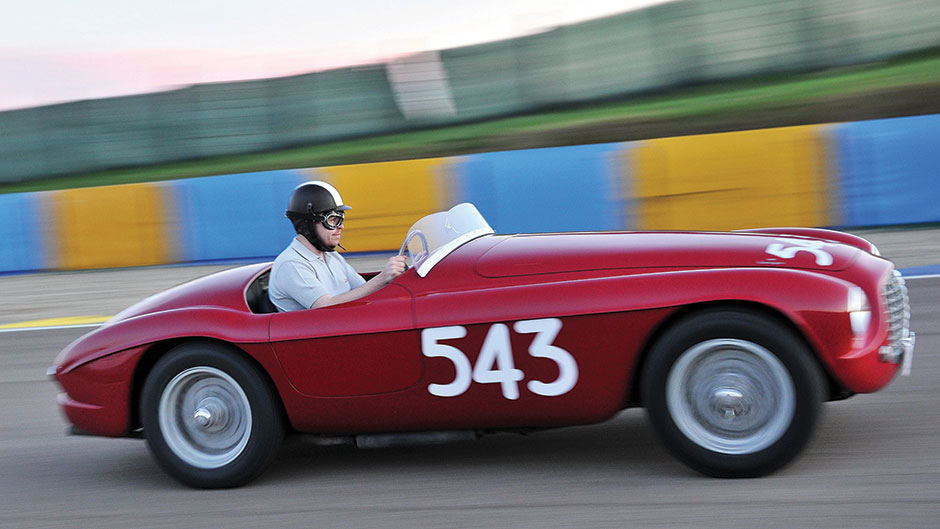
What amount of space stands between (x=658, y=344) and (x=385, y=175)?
8.16 metres

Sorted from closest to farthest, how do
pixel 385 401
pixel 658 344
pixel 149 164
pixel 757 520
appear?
pixel 757 520, pixel 658 344, pixel 385 401, pixel 149 164

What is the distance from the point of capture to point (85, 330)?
8672 millimetres

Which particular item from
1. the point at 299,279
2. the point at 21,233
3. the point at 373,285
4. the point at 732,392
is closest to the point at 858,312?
the point at 732,392

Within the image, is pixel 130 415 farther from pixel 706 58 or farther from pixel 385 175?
pixel 706 58

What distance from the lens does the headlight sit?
373cm

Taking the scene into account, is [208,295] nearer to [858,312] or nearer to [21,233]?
[858,312]

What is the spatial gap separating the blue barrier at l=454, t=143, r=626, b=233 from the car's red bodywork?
644 cm

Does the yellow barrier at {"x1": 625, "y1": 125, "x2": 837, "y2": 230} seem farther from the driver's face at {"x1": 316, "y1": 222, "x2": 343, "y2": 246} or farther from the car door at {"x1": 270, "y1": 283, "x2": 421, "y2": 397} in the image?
the car door at {"x1": 270, "y1": 283, "x2": 421, "y2": 397}

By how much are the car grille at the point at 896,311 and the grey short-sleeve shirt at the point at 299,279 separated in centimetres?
223

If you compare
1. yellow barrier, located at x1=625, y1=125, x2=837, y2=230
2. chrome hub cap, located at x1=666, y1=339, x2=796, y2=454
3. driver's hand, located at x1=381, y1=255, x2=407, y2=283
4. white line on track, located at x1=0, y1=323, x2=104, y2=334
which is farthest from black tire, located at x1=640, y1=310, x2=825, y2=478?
yellow barrier, located at x1=625, y1=125, x2=837, y2=230

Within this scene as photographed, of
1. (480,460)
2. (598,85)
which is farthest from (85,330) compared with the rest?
(598,85)

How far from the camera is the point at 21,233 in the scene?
13062 millimetres

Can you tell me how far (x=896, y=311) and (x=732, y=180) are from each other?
6.64 meters

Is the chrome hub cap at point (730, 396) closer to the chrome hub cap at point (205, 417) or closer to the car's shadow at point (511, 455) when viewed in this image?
the car's shadow at point (511, 455)
